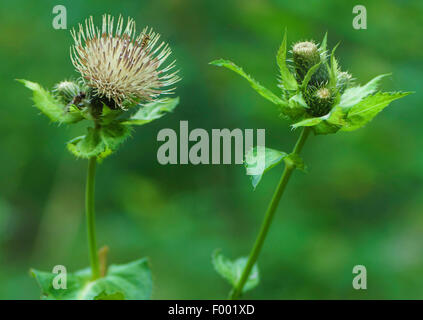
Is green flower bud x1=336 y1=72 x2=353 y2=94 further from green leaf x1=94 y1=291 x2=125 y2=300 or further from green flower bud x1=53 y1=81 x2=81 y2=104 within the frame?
green leaf x1=94 y1=291 x2=125 y2=300

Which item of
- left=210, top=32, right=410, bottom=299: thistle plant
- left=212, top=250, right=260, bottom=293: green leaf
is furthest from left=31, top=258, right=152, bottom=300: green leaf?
left=210, top=32, right=410, bottom=299: thistle plant

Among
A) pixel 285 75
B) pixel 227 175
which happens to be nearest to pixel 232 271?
pixel 285 75

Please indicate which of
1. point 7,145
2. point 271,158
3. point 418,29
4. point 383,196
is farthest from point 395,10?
point 7,145

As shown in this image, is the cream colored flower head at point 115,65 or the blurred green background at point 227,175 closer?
the cream colored flower head at point 115,65

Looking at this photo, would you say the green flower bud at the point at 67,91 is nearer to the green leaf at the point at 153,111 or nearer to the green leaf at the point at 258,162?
the green leaf at the point at 153,111

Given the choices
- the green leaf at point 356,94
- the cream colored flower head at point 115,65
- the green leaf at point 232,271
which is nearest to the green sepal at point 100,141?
the cream colored flower head at point 115,65

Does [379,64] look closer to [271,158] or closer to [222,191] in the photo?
[222,191]
